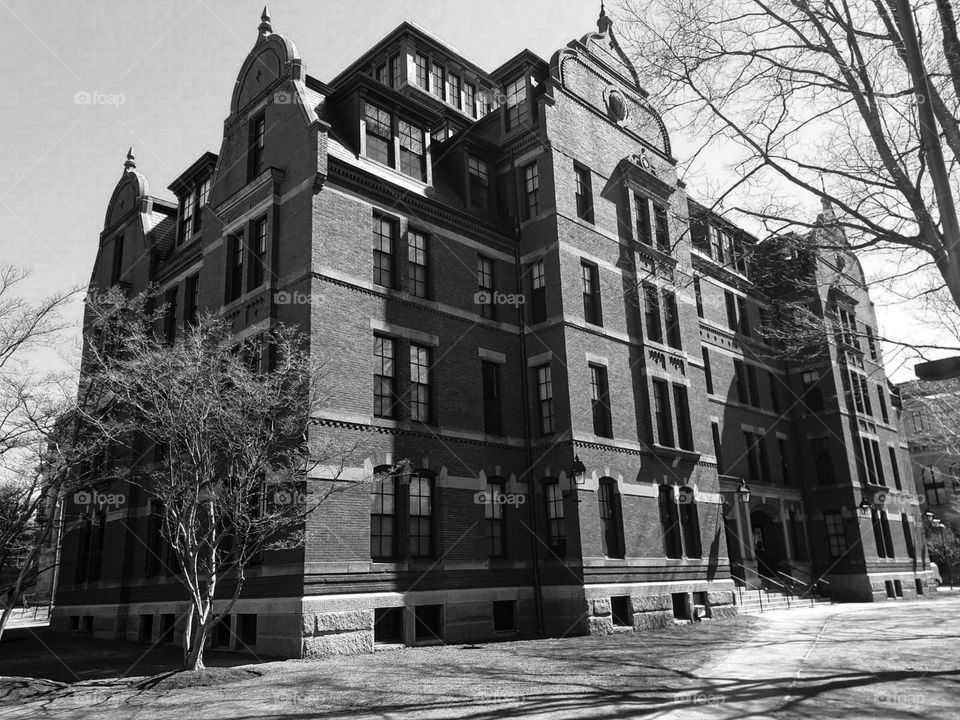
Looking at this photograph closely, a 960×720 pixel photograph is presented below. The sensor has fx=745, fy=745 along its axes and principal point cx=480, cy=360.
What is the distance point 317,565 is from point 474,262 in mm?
10910

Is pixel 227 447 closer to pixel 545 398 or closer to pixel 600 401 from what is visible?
pixel 545 398

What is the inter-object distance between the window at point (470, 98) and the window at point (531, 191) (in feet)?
26.7

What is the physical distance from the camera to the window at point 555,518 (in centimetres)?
2214

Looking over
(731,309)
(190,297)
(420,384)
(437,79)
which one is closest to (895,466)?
(731,309)

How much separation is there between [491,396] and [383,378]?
4.15 meters

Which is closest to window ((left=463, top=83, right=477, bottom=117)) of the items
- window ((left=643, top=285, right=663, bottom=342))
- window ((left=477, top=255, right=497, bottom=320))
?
window ((left=477, top=255, right=497, bottom=320))

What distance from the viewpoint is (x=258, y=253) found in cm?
2178

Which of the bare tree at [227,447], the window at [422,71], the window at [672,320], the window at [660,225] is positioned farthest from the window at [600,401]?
the window at [422,71]

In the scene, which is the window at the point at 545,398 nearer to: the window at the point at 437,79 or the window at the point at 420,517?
the window at the point at 420,517

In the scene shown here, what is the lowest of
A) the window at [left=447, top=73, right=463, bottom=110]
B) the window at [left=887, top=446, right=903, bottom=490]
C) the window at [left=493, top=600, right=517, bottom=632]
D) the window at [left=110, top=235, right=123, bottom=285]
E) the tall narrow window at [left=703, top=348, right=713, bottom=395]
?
the window at [left=493, top=600, right=517, bottom=632]

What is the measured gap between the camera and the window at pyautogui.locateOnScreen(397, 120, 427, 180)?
23.3 metres

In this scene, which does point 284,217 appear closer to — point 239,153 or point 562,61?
point 239,153

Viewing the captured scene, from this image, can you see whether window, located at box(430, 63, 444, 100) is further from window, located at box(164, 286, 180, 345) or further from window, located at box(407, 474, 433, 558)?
window, located at box(407, 474, 433, 558)

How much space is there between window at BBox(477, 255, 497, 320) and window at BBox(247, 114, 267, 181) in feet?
24.5
